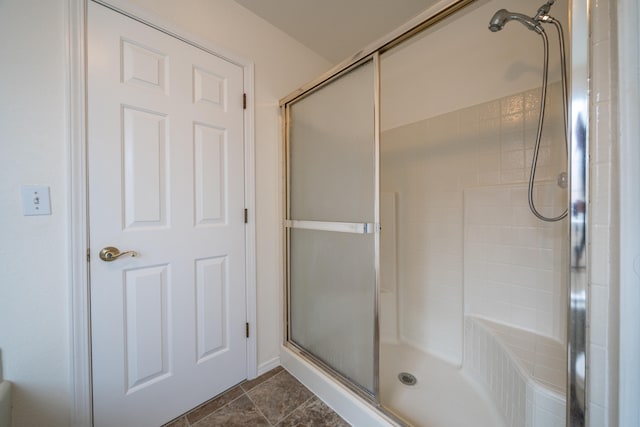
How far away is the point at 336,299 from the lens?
1410mm

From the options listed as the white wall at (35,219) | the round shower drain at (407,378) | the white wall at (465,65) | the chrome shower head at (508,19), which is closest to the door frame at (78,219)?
the white wall at (35,219)

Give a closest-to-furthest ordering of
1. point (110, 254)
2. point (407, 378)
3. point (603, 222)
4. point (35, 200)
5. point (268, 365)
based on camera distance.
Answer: point (603, 222)
point (35, 200)
point (110, 254)
point (407, 378)
point (268, 365)

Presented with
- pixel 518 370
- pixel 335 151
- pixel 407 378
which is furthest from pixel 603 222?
pixel 407 378

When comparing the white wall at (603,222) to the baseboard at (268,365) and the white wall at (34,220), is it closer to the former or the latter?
the baseboard at (268,365)

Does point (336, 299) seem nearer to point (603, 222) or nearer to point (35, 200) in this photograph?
point (603, 222)

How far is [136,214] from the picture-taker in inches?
45.3

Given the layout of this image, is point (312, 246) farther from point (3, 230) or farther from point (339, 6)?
point (339, 6)

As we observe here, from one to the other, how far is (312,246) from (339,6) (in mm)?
1561

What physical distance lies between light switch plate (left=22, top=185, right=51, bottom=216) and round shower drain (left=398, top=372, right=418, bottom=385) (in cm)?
203

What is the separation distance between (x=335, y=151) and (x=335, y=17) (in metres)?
1.00

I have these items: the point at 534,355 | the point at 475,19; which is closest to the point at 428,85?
the point at 475,19

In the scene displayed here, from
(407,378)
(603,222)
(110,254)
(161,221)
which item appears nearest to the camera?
(603,222)

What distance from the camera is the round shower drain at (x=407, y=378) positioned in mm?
1504

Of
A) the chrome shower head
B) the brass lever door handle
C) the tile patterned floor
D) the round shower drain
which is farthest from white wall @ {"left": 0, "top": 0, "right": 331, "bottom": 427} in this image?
the chrome shower head
